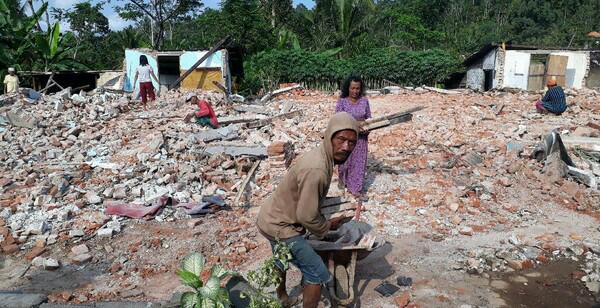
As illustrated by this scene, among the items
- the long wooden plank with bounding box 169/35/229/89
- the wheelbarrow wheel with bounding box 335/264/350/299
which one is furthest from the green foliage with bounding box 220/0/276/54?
the wheelbarrow wheel with bounding box 335/264/350/299

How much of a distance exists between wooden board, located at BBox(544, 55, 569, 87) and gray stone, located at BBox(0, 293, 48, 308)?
18888 mm

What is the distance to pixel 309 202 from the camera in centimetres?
245

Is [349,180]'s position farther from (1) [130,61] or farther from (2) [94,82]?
(2) [94,82]

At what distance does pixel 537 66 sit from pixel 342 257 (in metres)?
17.7

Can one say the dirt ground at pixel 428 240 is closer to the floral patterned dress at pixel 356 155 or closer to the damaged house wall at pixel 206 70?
the floral patterned dress at pixel 356 155

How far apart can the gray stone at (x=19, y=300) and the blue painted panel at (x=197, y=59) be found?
1257cm

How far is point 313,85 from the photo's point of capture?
64.1ft

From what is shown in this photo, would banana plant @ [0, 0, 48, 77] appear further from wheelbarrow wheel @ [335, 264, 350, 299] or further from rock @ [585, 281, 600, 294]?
rock @ [585, 281, 600, 294]

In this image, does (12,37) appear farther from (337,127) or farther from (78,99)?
(337,127)

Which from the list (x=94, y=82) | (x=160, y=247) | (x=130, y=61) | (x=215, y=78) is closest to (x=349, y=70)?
(x=215, y=78)

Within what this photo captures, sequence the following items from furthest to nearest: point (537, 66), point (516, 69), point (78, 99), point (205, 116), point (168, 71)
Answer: point (168, 71) < point (516, 69) < point (537, 66) < point (78, 99) < point (205, 116)

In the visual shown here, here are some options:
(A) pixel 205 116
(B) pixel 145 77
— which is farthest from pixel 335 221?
(B) pixel 145 77

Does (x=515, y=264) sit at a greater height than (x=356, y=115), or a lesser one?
lesser

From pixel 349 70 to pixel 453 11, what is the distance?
82.5 ft
